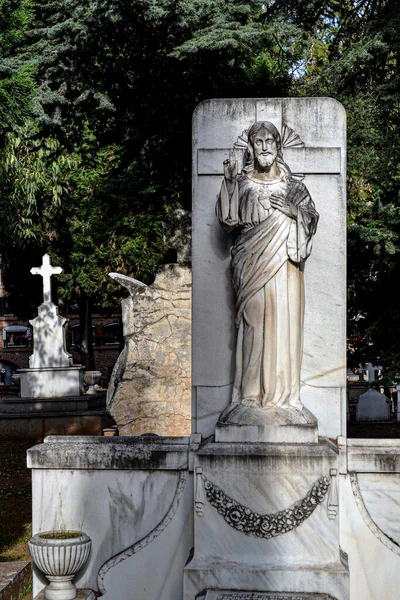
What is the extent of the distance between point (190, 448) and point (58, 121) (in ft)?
30.5

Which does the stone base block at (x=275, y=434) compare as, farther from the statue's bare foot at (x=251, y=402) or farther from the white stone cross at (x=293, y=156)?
the white stone cross at (x=293, y=156)

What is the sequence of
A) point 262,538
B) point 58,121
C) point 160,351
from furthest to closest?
point 58,121 < point 160,351 < point 262,538

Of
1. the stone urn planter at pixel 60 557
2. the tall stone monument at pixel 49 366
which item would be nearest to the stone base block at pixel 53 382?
the tall stone monument at pixel 49 366

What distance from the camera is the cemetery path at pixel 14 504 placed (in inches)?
395

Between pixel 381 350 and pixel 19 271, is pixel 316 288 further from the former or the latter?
pixel 19 271

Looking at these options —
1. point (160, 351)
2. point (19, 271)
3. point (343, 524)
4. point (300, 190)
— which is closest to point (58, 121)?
point (160, 351)

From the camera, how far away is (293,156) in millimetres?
7094

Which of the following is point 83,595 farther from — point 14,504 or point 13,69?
point 13,69

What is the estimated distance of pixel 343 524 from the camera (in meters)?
6.77

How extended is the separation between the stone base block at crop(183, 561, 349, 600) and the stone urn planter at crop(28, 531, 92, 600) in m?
0.77

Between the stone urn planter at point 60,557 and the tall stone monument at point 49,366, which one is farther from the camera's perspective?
the tall stone monument at point 49,366

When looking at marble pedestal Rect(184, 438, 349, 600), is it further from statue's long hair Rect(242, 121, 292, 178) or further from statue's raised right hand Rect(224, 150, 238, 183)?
statue's long hair Rect(242, 121, 292, 178)

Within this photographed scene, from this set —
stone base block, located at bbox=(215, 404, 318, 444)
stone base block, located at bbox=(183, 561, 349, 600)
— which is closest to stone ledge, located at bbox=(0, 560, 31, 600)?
stone base block, located at bbox=(183, 561, 349, 600)

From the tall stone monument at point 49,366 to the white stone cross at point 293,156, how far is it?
15.8 metres
